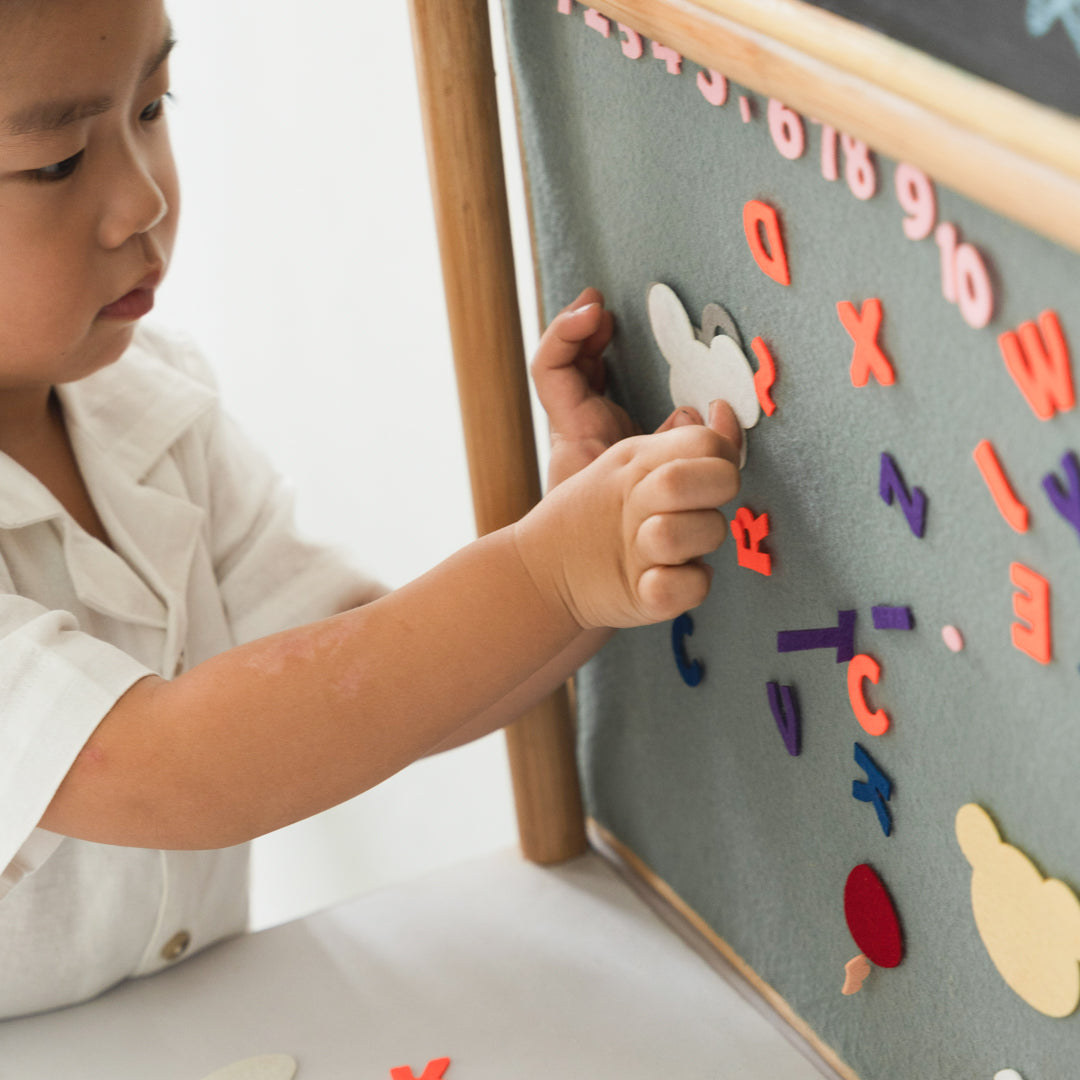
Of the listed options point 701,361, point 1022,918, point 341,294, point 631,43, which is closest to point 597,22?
point 631,43

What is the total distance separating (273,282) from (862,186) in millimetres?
867

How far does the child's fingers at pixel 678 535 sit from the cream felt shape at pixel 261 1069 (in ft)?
0.94

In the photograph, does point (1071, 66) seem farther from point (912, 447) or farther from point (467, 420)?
point (467, 420)

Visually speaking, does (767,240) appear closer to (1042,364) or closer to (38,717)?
(1042,364)

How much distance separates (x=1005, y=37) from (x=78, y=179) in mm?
367

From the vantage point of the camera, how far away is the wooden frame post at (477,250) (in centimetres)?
56

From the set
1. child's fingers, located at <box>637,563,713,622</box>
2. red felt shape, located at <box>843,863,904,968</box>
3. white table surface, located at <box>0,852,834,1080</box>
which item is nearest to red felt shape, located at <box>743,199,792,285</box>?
child's fingers, located at <box>637,563,713,622</box>

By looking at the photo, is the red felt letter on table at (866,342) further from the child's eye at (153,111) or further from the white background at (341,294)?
the white background at (341,294)

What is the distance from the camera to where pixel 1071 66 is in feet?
1.01

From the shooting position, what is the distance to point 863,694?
1.52 feet

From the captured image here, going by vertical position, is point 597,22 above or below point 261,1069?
above

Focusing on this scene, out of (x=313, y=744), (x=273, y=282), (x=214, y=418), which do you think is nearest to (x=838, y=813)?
(x=313, y=744)

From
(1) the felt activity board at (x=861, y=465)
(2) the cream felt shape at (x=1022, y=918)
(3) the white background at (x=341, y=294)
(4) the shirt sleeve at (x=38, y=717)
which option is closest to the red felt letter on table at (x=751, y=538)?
(1) the felt activity board at (x=861, y=465)

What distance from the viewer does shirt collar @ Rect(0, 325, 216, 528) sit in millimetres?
686
